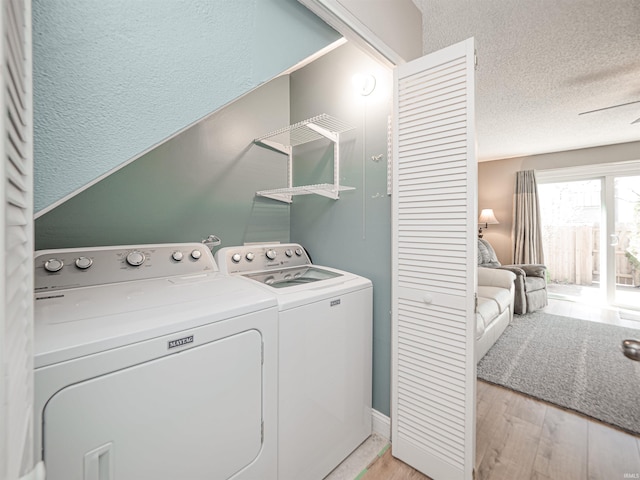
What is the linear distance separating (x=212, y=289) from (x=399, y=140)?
1.19 metres

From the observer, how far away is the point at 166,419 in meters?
0.84

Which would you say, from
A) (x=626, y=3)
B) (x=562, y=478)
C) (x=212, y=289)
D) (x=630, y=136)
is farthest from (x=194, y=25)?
(x=630, y=136)

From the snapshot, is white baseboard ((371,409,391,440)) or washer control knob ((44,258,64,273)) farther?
white baseboard ((371,409,391,440))

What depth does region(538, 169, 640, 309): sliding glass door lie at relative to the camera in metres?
4.21

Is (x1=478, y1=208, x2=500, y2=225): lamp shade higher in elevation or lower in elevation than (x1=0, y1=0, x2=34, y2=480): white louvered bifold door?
higher

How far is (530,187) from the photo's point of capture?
4.96m

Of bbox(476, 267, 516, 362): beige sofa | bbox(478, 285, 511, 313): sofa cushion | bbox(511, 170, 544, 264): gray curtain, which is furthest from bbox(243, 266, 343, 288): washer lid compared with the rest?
bbox(511, 170, 544, 264): gray curtain

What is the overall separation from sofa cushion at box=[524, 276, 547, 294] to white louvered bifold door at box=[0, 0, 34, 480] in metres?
4.78

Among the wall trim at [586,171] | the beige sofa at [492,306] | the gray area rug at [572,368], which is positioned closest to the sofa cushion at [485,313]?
the beige sofa at [492,306]

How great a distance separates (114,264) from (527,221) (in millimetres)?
6052

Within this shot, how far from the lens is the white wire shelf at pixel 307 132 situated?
1.71 m

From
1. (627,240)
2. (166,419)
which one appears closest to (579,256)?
(627,240)

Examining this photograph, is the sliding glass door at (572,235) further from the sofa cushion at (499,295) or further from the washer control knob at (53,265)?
the washer control knob at (53,265)

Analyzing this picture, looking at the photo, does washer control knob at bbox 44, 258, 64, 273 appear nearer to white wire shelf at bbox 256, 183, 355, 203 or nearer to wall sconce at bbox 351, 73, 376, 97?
white wire shelf at bbox 256, 183, 355, 203
